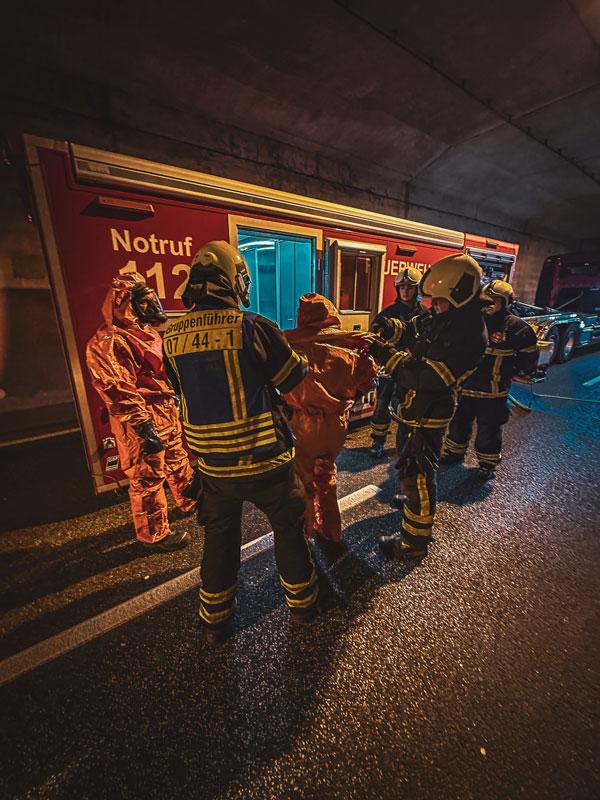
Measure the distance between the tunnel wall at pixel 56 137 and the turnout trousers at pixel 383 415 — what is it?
5.09m

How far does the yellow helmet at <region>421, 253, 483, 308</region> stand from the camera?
2324 mm

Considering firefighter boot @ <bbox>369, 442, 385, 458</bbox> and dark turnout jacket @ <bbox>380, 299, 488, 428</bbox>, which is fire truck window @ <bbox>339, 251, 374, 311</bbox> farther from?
dark turnout jacket @ <bbox>380, 299, 488, 428</bbox>

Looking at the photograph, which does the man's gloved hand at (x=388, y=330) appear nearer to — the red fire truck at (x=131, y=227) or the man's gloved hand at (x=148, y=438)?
the red fire truck at (x=131, y=227)

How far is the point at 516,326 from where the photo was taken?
11.2 feet

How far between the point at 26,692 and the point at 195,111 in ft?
26.6

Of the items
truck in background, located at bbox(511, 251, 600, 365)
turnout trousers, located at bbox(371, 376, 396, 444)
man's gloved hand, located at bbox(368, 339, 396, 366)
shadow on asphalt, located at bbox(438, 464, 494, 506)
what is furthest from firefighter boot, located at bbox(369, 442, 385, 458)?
truck in background, located at bbox(511, 251, 600, 365)

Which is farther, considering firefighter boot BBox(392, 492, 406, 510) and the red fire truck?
firefighter boot BBox(392, 492, 406, 510)

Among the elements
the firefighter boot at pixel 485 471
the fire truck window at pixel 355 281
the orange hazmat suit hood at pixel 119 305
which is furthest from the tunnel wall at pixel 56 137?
the firefighter boot at pixel 485 471

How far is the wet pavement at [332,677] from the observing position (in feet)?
4.57

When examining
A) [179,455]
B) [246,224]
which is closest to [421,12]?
[246,224]

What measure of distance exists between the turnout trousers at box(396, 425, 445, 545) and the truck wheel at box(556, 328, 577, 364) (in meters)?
9.61

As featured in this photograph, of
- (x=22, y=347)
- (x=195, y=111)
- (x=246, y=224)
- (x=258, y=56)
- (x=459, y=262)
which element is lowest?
(x=22, y=347)

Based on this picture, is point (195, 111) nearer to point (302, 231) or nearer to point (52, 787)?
point (302, 231)

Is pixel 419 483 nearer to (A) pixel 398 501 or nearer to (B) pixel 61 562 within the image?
(A) pixel 398 501
